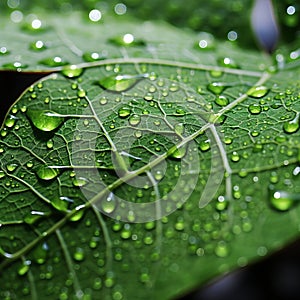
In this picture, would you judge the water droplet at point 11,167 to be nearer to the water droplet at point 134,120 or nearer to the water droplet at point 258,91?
the water droplet at point 134,120

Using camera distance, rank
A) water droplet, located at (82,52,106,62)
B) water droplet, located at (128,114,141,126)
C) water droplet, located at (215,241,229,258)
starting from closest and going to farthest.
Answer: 1. water droplet, located at (215,241,229,258)
2. water droplet, located at (128,114,141,126)
3. water droplet, located at (82,52,106,62)

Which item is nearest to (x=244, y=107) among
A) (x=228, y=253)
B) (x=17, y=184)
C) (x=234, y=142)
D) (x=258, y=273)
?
(x=234, y=142)

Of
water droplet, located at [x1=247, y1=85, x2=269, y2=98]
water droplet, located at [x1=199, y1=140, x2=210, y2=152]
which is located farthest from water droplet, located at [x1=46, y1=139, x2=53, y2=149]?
water droplet, located at [x1=247, y1=85, x2=269, y2=98]

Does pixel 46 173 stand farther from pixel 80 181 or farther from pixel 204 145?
pixel 204 145

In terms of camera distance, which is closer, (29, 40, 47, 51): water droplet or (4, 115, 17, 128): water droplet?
(4, 115, 17, 128): water droplet

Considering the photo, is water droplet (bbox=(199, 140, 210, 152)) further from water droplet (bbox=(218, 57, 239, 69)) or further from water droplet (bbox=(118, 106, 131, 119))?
water droplet (bbox=(218, 57, 239, 69))

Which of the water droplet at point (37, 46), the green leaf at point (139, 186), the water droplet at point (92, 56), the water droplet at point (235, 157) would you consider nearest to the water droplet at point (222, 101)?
the green leaf at point (139, 186)

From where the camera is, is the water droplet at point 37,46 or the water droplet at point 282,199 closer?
the water droplet at point 282,199
